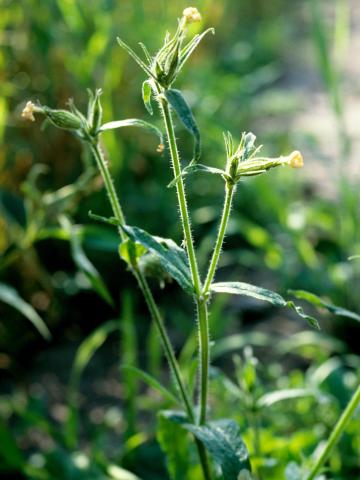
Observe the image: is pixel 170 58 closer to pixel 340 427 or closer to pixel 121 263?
pixel 340 427

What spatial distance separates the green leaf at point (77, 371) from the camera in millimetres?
1409

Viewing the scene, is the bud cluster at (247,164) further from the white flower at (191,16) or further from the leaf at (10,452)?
the leaf at (10,452)

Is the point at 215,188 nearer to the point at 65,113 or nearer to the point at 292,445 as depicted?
the point at 292,445

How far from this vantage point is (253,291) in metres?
0.77

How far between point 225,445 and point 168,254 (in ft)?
0.77

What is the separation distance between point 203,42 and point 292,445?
2.64m

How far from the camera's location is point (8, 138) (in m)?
1.97

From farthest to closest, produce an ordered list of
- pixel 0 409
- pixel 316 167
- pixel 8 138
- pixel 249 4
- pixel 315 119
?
1. pixel 249 4
2. pixel 315 119
3. pixel 316 167
4. pixel 8 138
5. pixel 0 409

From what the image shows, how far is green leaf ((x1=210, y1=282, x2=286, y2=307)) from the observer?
Answer: 2.42 ft

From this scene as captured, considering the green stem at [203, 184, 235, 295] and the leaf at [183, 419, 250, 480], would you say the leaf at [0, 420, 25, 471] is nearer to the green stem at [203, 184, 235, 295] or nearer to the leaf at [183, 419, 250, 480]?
the leaf at [183, 419, 250, 480]

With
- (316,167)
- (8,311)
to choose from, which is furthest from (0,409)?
(316,167)

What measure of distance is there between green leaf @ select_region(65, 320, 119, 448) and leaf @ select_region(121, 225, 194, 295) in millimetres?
716

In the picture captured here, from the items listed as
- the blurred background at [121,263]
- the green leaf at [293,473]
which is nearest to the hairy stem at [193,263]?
the green leaf at [293,473]

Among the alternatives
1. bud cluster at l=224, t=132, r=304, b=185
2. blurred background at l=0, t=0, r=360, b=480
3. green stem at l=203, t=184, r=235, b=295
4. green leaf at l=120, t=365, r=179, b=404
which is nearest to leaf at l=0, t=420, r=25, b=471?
blurred background at l=0, t=0, r=360, b=480
